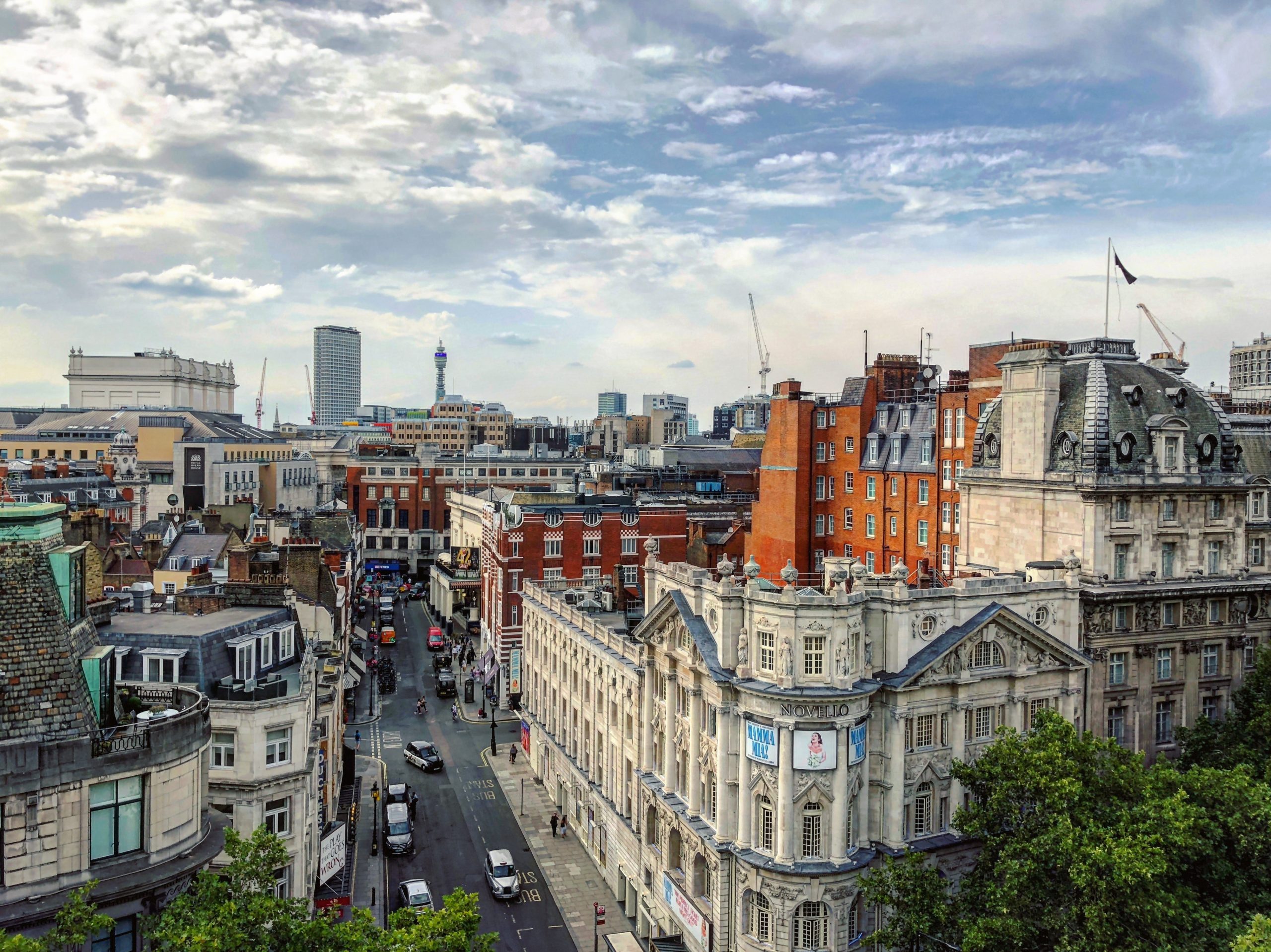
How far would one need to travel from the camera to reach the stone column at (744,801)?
146 ft

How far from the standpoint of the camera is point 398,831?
6475 cm

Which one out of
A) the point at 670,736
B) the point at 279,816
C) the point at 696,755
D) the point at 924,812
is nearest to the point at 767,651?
the point at 696,755

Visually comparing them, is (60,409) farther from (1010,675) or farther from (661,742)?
(1010,675)

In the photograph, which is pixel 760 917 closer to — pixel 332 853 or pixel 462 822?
pixel 332 853

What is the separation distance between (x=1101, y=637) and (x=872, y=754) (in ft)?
59.0

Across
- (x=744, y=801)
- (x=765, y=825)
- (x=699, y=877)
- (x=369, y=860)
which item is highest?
(x=744, y=801)

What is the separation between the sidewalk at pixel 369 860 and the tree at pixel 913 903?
24577 millimetres

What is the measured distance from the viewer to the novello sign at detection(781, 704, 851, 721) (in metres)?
43.4

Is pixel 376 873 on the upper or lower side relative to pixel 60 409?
lower

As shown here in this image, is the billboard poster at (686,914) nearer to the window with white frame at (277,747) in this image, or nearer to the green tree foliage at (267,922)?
the green tree foliage at (267,922)

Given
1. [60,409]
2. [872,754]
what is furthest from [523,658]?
[60,409]

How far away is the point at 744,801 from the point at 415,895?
22880 mm

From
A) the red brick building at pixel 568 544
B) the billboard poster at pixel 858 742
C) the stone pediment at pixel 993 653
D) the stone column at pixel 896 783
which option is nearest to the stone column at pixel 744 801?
the billboard poster at pixel 858 742

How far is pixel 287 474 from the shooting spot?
612ft
